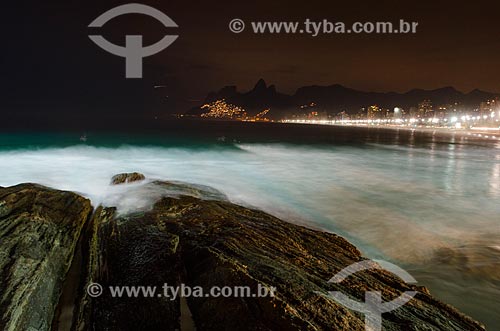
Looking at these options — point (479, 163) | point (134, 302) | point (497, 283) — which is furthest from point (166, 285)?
point (479, 163)

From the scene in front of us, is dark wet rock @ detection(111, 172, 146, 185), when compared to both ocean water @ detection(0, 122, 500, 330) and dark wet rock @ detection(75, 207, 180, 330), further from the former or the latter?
dark wet rock @ detection(75, 207, 180, 330)

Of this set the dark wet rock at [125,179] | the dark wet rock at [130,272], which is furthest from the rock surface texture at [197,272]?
the dark wet rock at [125,179]

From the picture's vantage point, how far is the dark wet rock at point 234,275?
346 centimetres

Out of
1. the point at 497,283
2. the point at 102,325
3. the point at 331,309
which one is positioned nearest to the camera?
the point at 331,309

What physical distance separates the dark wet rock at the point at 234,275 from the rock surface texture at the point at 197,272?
1 cm

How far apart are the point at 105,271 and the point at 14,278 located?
1122 mm

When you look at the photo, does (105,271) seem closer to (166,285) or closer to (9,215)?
(166,285)

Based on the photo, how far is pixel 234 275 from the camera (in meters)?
3.85

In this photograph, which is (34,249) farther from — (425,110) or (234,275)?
(425,110)

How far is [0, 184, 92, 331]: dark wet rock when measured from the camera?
3.70 metres

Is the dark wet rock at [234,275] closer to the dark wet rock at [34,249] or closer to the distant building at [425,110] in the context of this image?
the dark wet rock at [34,249]

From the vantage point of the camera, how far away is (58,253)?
4887 mm

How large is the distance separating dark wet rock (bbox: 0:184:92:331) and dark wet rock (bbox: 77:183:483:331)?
46cm

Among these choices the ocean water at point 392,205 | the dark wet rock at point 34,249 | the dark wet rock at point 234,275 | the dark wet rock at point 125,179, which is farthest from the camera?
the dark wet rock at point 125,179
